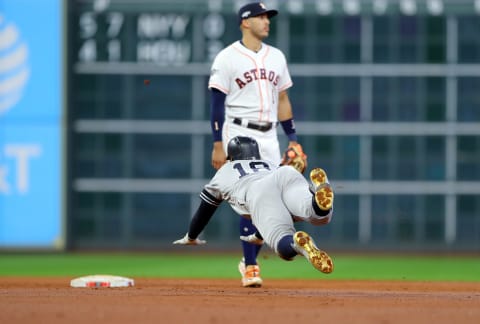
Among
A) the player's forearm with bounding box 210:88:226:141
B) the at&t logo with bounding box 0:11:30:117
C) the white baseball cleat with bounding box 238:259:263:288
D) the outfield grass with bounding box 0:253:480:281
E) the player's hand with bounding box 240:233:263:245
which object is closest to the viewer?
the player's hand with bounding box 240:233:263:245

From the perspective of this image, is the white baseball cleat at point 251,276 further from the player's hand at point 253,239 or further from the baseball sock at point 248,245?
the player's hand at point 253,239

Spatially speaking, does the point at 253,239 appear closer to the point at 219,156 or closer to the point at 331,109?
the point at 219,156

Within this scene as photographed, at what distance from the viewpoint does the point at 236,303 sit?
25.5ft

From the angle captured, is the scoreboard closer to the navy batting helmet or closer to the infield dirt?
the infield dirt

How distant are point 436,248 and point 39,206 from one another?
5455mm

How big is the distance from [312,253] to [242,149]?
169 cm

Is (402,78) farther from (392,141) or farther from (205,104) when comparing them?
(205,104)

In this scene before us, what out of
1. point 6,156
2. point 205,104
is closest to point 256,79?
point 205,104

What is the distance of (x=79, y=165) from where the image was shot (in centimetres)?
1628

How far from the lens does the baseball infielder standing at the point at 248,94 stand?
30.9 feet

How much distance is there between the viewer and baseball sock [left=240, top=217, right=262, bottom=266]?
9422mm

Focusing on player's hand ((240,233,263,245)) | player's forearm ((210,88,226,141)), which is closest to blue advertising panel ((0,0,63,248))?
player's forearm ((210,88,226,141))

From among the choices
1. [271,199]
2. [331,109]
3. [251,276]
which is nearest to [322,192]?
[271,199]

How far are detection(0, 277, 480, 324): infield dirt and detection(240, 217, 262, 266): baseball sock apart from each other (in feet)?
0.86
